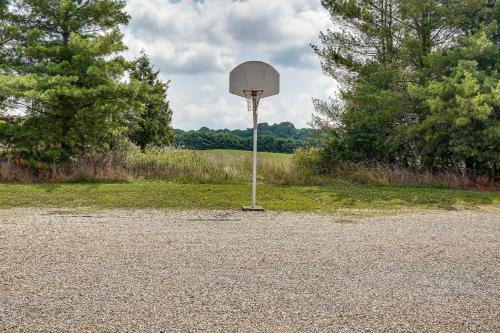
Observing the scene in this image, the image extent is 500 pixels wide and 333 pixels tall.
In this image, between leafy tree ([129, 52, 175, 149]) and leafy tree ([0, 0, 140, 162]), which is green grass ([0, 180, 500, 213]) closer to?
leafy tree ([0, 0, 140, 162])

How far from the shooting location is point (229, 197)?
428 inches

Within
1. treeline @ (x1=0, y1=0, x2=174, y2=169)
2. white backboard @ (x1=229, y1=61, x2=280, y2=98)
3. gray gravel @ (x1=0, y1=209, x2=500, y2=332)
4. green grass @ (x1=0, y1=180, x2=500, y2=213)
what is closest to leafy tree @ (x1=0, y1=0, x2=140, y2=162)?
treeline @ (x1=0, y1=0, x2=174, y2=169)

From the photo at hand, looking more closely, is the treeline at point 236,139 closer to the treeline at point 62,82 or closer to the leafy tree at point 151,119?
the leafy tree at point 151,119

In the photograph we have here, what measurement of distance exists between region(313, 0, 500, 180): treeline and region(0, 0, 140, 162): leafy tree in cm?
846

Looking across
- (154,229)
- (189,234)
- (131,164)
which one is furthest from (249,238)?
(131,164)

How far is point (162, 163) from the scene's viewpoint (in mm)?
15156

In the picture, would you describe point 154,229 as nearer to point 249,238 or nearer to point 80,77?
point 249,238

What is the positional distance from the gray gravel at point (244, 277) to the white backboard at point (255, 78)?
3994mm

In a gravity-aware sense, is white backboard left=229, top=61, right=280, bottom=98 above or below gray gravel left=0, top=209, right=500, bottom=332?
above

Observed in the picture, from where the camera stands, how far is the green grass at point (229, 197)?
9.62m

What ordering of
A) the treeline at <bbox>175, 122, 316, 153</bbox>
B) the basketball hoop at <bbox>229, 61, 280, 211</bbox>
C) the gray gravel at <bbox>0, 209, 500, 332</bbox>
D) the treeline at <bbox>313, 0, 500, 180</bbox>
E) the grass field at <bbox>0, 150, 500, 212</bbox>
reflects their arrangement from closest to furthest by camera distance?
1. the gray gravel at <bbox>0, 209, 500, 332</bbox>
2. the grass field at <bbox>0, 150, 500, 212</bbox>
3. the basketball hoop at <bbox>229, 61, 280, 211</bbox>
4. the treeline at <bbox>313, 0, 500, 180</bbox>
5. the treeline at <bbox>175, 122, 316, 153</bbox>

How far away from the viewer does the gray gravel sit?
11.3 feet

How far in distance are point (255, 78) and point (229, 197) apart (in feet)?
9.68

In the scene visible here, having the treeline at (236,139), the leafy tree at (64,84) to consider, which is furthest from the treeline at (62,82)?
the treeline at (236,139)
